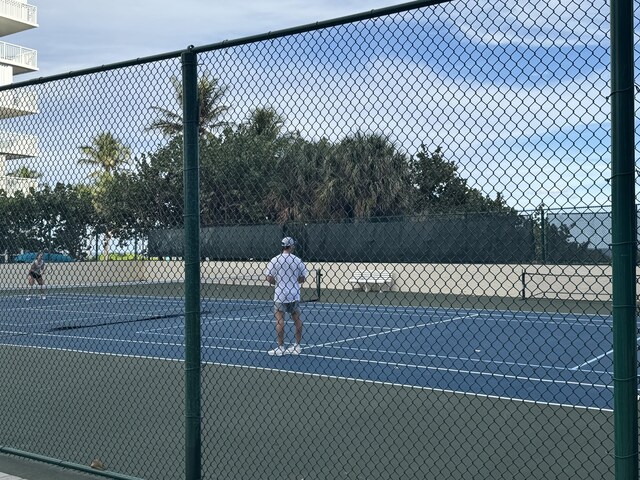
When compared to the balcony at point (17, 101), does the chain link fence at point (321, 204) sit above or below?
below

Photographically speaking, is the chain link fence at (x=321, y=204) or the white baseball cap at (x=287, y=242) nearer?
the chain link fence at (x=321, y=204)

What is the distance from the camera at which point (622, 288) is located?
3.34 meters

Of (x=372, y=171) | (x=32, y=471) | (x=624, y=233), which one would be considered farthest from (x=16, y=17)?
(x=624, y=233)

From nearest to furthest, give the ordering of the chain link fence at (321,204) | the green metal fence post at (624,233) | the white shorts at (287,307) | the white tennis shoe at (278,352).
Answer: the green metal fence post at (624,233) < the chain link fence at (321,204) < the white shorts at (287,307) < the white tennis shoe at (278,352)

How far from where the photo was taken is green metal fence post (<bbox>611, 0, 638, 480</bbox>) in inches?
130

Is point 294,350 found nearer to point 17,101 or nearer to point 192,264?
point 17,101

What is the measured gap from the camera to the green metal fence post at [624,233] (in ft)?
10.9

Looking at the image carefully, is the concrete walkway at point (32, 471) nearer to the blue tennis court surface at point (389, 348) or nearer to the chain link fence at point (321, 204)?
A: the chain link fence at point (321, 204)

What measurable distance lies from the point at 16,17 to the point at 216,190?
43.9m

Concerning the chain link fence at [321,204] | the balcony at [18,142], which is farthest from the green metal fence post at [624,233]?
the balcony at [18,142]

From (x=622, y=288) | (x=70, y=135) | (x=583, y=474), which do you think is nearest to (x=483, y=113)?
(x=622, y=288)

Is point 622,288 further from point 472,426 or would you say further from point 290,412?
point 290,412

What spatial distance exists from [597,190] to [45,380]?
8.06 meters

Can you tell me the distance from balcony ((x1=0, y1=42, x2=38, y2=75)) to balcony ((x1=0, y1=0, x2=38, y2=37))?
5.81ft
